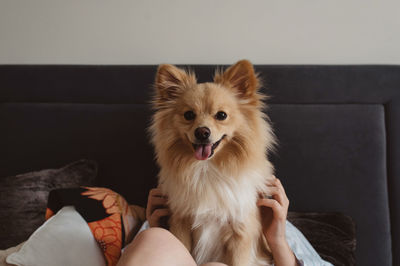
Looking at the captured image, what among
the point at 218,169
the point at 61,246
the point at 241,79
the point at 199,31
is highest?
the point at 199,31

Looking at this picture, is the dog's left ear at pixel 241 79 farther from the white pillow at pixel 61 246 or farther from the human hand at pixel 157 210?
the white pillow at pixel 61 246

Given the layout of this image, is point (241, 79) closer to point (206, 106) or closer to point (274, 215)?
point (206, 106)

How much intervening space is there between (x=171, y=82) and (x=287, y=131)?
84cm

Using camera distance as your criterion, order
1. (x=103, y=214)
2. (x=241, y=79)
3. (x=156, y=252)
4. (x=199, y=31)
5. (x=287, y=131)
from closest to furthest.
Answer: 1. (x=156, y=252)
2. (x=241, y=79)
3. (x=103, y=214)
4. (x=287, y=131)
5. (x=199, y=31)

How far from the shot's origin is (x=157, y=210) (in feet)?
4.28

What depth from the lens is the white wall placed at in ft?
6.28

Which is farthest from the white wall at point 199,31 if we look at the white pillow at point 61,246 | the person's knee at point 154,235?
the person's knee at point 154,235

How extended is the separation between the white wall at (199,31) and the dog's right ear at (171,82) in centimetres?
76

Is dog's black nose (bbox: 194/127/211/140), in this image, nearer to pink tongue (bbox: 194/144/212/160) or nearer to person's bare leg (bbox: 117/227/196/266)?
pink tongue (bbox: 194/144/212/160)

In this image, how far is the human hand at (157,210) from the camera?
1.30 metres

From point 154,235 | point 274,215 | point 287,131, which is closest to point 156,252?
point 154,235

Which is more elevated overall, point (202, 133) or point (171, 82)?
point (171, 82)

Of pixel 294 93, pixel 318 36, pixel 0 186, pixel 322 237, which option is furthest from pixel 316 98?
pixel 0 186

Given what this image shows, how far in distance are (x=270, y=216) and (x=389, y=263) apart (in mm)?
1001
